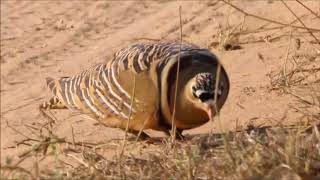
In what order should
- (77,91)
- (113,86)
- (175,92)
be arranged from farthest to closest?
1. (77,91)
2. (113,86)
3. (175,92)

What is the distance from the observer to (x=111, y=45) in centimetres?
780

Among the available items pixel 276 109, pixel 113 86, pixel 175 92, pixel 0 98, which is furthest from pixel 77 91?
pixel 0 98

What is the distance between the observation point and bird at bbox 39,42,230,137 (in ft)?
13.4

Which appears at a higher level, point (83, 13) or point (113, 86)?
point (83, 13)

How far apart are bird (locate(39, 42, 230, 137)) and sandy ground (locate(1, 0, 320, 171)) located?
0.56m

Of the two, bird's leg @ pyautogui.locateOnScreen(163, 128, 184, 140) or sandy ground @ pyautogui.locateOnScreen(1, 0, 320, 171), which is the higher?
sandy ground @ pyautogui.locateOnScreen(1, 0, 320, 171)

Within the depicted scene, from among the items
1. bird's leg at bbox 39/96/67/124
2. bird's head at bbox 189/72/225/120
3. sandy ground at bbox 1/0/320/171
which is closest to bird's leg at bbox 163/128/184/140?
bird's head at bbox 189/72/225/120

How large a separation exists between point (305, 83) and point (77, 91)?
148 cm

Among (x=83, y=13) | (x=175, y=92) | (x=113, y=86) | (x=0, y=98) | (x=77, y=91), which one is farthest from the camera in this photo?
(x=83, y=13)

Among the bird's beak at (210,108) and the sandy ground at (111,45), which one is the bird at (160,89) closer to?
the bird's beak at (210,108)

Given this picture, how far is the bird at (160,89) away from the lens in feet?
13.4

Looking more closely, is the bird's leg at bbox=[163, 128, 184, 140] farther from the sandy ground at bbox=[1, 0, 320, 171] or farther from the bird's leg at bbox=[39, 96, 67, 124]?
the bird's leg at bbox=[39, 96, 67, 124]

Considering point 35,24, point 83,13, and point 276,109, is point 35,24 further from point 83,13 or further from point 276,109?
point 276,109

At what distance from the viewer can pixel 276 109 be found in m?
4.96
